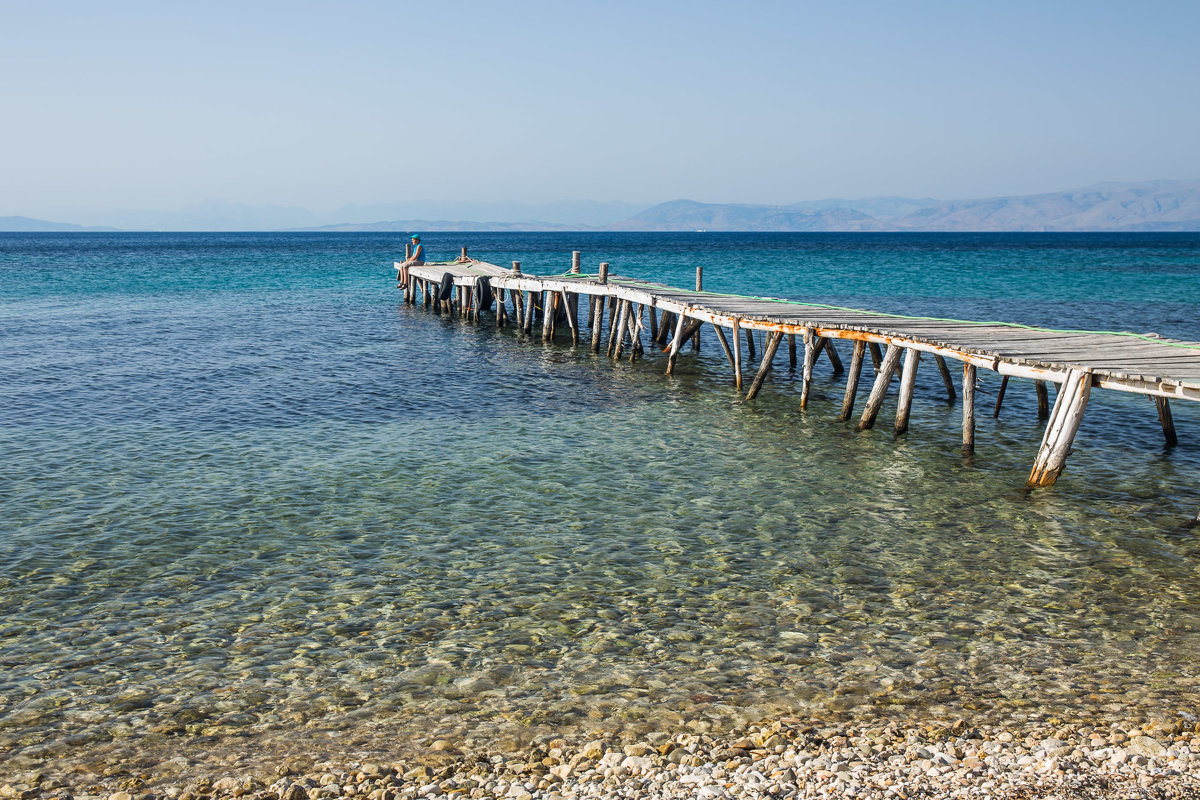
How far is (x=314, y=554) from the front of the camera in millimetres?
9242

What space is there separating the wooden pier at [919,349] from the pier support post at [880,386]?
19mm

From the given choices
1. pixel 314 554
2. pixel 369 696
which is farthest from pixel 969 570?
pixel 314 554

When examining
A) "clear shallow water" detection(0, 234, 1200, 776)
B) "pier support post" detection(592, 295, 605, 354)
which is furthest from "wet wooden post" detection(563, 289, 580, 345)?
"clear shallow water" detection(0, 234, 1200, 776)

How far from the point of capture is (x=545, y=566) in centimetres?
900

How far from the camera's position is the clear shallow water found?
639 cm

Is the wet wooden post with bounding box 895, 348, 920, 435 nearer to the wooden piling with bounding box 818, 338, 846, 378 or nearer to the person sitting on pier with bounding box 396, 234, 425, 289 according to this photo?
the wooden piling with bounding box 818, 338, 846, 378

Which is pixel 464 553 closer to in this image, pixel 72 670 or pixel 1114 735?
pixel 72 670

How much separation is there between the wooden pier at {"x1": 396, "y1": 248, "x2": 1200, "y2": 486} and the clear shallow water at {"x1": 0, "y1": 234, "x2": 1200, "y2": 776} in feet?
2.30

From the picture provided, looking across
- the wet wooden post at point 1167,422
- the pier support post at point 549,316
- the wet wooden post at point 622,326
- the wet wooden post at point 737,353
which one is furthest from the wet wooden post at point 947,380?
the pier support post at point 549,316

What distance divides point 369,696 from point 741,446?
8531 millimetres

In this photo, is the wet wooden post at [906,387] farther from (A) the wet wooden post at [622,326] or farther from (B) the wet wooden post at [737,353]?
(A) the wet wooden post at [622,326]

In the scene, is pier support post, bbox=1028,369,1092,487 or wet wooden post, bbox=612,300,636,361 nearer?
pier support post, bbox=1028,369,1092,487

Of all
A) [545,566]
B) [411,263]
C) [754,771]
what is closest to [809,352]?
[545,566]

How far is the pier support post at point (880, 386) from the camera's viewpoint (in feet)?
47.7
